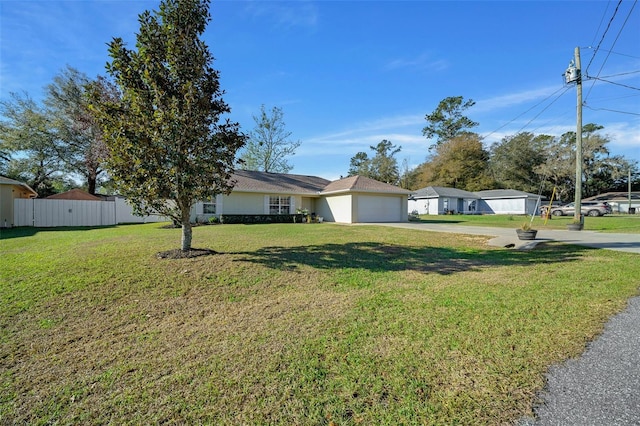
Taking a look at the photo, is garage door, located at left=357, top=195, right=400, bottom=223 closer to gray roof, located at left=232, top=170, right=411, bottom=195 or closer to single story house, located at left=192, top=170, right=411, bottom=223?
single story house, located at left=192, top=170, right=411, bottom=223

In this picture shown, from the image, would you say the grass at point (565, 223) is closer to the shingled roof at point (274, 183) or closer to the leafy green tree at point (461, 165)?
the shingled roof at point (274, 183)

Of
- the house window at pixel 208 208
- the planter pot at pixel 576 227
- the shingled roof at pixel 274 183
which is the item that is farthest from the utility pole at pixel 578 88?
the house window at pixel 208 208

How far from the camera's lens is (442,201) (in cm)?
3641

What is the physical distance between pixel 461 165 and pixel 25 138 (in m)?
49.3

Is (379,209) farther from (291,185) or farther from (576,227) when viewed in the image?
(576,227)

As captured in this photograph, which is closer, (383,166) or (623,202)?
(623,202)

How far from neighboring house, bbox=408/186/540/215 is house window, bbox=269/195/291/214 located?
21.6 m

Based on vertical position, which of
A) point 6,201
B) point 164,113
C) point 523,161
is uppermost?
point 523,161

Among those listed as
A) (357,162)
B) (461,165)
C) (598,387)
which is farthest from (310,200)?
(357,162)

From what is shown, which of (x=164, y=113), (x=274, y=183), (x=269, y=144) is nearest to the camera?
(x=164, y=113)

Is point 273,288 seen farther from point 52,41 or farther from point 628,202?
point 628,202

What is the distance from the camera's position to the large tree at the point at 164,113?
622cm

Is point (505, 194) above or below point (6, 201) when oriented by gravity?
above

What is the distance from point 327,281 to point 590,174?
62.0m
